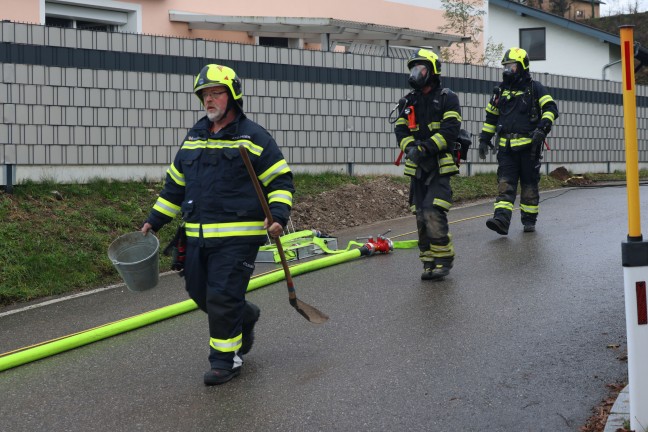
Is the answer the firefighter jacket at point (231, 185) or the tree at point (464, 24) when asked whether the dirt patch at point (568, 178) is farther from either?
the firefighter jacket at point (231, 185)

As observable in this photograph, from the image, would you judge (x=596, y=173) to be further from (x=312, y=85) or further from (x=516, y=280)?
(x=516, y=280)

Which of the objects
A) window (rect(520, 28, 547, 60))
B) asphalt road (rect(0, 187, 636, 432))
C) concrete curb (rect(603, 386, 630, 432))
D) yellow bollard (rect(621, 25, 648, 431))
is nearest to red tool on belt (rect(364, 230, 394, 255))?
asphalt road (rect(0, 187, 636, 432))

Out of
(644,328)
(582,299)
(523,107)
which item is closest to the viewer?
(644,328)

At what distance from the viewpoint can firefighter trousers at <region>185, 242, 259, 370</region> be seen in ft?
19.5

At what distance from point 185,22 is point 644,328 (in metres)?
16.5

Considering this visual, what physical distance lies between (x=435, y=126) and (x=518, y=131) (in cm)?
298

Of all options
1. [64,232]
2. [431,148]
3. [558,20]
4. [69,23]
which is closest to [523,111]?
[431,148]

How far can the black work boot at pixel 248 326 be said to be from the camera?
6.28 meters

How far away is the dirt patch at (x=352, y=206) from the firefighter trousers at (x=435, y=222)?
360 cm

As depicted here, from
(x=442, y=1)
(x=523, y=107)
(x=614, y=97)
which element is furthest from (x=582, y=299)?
(x=442, y=1)

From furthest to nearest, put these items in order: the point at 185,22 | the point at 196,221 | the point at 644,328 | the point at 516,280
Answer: the point at 185,22
the point at 516,280
the point at 196,221
the point at 644,328

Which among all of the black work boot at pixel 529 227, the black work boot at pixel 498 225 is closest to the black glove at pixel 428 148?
the black work boot at pixel 498 225

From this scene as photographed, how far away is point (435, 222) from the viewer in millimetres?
8977

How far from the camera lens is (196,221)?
239 inches
